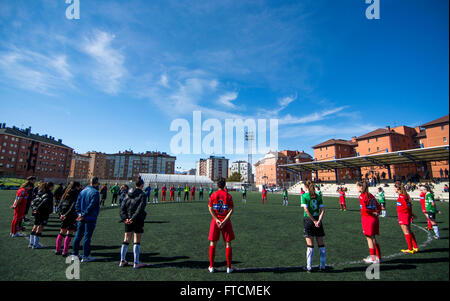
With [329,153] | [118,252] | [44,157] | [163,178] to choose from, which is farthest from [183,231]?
[44,157]

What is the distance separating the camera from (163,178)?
71.4 metres

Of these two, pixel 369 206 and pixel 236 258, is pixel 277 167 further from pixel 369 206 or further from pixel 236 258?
pixel 236 258

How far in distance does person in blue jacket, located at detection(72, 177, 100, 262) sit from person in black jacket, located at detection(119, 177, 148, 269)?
0.92m

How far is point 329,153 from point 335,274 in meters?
82.8

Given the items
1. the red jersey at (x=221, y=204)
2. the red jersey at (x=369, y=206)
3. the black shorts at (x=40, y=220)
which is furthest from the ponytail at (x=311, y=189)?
the black shorts at (x=40, y=220)

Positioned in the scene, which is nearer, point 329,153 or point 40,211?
point 40,211

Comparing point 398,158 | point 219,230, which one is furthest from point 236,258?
point 398,158

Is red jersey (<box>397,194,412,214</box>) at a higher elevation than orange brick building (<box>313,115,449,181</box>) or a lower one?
lower

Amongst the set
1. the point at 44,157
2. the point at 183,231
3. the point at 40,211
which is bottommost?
the point at 183,231

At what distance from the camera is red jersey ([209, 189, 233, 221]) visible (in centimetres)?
456

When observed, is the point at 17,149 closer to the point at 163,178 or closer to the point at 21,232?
the point at 163,178

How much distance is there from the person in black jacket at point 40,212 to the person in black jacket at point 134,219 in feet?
10.3

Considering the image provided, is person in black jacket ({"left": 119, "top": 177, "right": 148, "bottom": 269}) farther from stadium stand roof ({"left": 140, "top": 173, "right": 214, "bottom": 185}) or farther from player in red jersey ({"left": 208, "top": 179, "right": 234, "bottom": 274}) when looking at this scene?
stadium stand roof ({"left": 140, "top": 173, "right": 214, "bottom": 185})

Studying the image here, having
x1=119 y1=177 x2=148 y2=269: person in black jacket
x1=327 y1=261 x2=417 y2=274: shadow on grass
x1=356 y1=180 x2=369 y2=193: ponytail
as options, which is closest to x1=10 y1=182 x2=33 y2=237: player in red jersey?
x1=119 y1=177 x2=148 y2=269: person in black jacket
